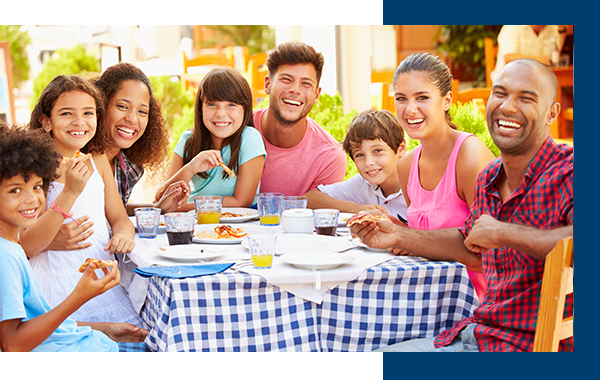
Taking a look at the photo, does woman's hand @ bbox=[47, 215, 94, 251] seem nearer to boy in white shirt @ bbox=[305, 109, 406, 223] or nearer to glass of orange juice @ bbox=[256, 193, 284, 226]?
glass of orange juice @ bbox=[256, 193, 284, 226]

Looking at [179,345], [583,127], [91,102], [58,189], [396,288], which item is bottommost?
[179,345]

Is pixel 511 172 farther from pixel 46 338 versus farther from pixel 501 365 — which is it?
pixel 46 338

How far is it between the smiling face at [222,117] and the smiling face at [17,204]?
1572mm

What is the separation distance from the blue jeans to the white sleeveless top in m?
1.02

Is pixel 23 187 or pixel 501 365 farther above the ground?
pixel 23 187

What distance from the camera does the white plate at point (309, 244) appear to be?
202 centimetres

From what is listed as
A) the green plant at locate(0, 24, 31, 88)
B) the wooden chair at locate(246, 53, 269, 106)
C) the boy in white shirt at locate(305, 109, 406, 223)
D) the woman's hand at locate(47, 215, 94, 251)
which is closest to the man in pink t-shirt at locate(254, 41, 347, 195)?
the boy in white shirt at locate(305, 109, 406, 223)

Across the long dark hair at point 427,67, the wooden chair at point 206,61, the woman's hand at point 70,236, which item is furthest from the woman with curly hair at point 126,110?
the wooden chair at point 206,61

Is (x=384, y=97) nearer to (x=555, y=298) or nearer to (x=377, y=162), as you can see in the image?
(x=377, y=162)

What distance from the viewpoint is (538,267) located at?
1682 mm

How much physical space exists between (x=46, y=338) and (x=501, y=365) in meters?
1.48

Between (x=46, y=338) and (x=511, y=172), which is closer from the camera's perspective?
(x=46, y=338)
